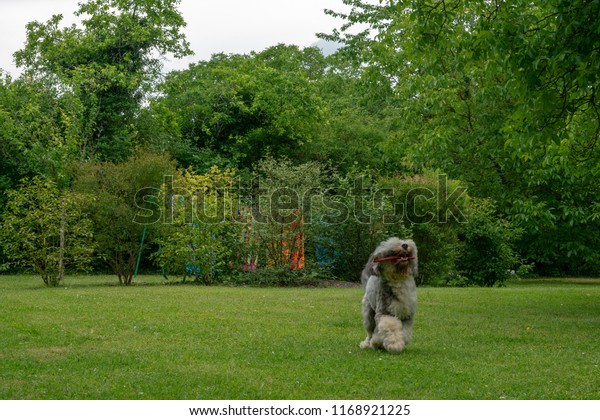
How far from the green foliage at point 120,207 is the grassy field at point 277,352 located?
5.65m

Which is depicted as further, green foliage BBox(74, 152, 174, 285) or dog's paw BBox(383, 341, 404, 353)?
green foliage BBox(74, 152, 174, 285)

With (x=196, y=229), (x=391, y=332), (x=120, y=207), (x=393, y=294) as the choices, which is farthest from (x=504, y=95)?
(x=120, y=207)

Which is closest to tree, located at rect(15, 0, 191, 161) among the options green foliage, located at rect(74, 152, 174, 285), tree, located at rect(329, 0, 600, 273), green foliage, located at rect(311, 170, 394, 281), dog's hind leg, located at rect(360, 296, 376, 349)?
green foliage, located at rect(74, 152, 174, 285)

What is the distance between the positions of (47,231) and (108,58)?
14.0 meters

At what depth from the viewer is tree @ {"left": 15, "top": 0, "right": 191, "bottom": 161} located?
29.0 metres

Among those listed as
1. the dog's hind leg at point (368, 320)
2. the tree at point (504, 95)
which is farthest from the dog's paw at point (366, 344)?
the tree at point (504, 95)

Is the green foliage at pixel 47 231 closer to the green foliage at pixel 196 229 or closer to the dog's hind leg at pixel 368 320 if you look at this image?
the green foliage at pixel 196 229

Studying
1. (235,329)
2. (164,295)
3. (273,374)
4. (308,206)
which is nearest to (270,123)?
(308,206)

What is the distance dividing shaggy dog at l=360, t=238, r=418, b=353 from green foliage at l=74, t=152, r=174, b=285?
12924 mm

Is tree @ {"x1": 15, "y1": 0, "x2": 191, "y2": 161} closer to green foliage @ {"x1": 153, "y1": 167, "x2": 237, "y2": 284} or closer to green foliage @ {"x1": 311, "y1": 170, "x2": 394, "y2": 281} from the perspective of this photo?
green foliage @ {"x1": 153, "y1": 167, "x2": 237, "y2": 284}

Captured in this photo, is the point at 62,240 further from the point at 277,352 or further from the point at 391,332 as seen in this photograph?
the point at 391,332

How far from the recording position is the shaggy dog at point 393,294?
8.45 meters

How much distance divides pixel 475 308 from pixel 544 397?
804cm

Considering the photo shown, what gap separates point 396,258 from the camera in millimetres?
8484
